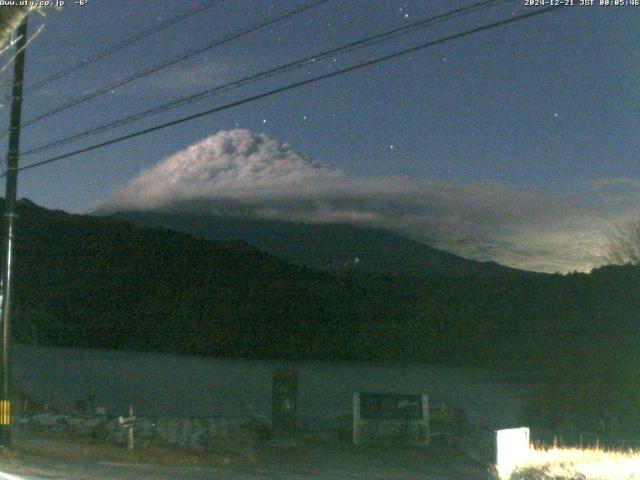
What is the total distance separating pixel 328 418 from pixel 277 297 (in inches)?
1416

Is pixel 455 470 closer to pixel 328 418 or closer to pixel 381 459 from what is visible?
pixel 381 459

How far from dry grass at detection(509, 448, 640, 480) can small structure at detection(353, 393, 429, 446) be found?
8105 millimetres

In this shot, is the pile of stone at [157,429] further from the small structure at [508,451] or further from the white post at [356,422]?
the small structure at [508,451]

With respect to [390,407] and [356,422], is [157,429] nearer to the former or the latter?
[356,422]

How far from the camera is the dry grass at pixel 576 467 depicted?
39.5 ft

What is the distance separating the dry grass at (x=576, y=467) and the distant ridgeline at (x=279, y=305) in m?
23.4

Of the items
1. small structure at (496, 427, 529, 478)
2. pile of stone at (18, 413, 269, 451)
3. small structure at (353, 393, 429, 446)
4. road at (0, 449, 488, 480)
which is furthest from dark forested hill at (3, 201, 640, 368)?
small structure at (496, 427, 529, 478)

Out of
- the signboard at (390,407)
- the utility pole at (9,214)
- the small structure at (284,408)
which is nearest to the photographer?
the utility pole at (9,214)

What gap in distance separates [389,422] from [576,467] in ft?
35.0

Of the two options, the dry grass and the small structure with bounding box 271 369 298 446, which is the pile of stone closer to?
the small structure with bounding box 271 369 298 446

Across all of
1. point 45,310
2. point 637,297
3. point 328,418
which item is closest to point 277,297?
point 45,310

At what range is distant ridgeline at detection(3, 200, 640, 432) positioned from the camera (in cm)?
4691

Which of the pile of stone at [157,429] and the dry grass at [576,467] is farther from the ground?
the dry grass at [576,467]

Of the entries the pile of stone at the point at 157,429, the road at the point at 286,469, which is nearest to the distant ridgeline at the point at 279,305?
the pile of stone at the point at 157,429
